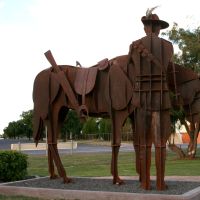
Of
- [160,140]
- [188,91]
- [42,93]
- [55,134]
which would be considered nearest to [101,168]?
[55,134]

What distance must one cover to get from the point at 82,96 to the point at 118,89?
3.41ft

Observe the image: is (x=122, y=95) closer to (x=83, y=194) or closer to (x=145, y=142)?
(x=145, y=142)

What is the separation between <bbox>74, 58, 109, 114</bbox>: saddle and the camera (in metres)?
11.0

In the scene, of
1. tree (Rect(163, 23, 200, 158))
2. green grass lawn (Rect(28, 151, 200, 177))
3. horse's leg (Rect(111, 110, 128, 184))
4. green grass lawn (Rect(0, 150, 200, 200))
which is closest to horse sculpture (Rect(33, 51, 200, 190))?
horse's leg (Rect(111, 110, 128, 184))

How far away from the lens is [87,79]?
36.4ft

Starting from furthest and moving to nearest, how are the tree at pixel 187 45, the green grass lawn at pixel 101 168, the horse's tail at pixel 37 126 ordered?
the tree at pixel 187 45, the green grass lawn at pixel 101 168, the horse's tail at pixel 37 126

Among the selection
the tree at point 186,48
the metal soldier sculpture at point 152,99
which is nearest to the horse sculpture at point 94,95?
the metal soldier sculpture at point 152,99

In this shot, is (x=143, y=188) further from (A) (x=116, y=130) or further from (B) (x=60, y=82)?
(B) (x=60, y=82)

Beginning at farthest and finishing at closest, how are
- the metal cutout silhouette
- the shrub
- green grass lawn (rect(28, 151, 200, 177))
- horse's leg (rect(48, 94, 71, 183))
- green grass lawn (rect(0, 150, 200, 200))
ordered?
green grass lawn (rect(28, 151, 200, 177))
green grass lawn (rect(0, 150, 200, 200))
the shrub
horse's leg (rect(48, 94, 71, 183))
the metal cutout silhouette

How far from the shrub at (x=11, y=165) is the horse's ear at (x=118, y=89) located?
4.73 meters

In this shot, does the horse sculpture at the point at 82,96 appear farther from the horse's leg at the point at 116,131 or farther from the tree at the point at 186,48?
the tree at the point at 186,48

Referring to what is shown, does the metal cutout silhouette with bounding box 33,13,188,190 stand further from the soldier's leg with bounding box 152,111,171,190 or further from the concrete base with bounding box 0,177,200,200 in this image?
the concrete base with bounding box 0,177,200,200

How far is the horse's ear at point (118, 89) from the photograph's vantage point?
10.5 m

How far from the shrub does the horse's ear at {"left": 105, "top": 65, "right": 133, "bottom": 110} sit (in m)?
4.73
